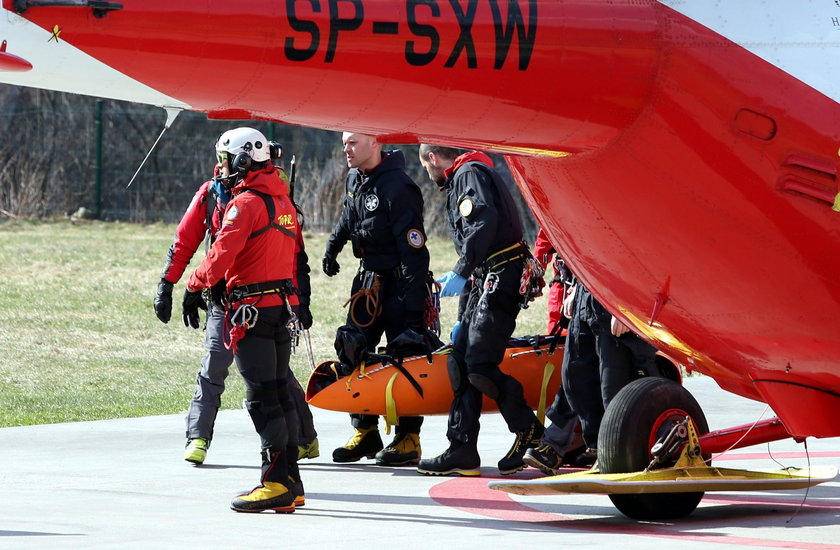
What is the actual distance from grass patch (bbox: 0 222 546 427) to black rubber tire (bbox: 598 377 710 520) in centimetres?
478

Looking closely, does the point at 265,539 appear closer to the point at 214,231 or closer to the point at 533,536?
the point at 533,536

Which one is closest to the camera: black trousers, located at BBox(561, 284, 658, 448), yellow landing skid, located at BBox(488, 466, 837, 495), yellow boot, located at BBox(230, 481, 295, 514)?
yellow landing skid, located at BBox(488, 466, 837, 495)

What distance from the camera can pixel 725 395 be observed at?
12.4m

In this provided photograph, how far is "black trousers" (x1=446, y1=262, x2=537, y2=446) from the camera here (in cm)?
881

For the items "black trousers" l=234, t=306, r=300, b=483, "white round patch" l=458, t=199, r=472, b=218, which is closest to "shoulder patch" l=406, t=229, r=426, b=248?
"white round patch" l=458, t=199, r=472, b=218

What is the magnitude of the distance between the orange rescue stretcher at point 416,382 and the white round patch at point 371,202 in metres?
0.92

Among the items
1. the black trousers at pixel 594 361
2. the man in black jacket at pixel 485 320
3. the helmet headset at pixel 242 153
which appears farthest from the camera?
the man in black jacket at pixel 485 320

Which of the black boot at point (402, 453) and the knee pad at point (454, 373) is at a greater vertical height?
the knee pad at point (454, 373)

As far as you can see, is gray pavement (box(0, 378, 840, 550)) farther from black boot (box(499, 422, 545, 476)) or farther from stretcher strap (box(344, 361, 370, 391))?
stretcher strap (box(344, 361, 370, 391))

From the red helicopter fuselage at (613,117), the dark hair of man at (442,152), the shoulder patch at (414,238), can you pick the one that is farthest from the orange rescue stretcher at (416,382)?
the red helicopter fuselage at (613,117)

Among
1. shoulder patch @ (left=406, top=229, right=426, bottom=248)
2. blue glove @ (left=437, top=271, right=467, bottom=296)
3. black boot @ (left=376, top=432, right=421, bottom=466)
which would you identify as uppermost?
shoulder patch @ (left=406, top=229, right=426, bottom=248)

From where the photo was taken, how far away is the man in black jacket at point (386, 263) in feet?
30.6

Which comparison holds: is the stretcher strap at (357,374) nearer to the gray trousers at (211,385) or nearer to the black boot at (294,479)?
the gray trousers at (211,385)

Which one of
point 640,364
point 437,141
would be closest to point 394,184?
point 640,364
